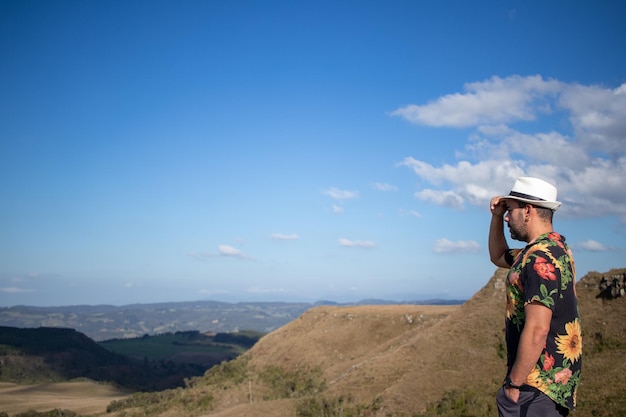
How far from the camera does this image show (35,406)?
63.6m

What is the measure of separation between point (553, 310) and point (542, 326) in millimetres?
226

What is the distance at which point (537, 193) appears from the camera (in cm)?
429

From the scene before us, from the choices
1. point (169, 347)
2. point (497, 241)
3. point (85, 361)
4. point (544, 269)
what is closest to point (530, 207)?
point (544, 269)

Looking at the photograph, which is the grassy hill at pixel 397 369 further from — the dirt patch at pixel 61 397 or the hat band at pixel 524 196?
the hat band at pixel 524 196

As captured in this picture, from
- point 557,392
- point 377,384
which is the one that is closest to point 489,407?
point 377,384

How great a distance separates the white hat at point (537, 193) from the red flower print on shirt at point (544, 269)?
22.4 inches

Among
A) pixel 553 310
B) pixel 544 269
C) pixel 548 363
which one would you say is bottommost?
pixel 548 363

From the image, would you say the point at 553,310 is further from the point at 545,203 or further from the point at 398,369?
the point at 398,369

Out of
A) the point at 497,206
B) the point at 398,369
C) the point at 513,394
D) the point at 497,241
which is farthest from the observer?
the point at 398,369

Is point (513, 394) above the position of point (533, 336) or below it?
below

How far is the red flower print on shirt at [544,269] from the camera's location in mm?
3912

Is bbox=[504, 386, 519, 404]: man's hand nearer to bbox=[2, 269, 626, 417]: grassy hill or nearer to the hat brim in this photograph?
the hat brim

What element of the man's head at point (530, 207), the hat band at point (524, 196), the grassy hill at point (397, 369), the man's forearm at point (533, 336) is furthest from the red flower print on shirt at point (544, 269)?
the grassy hill at point (397, 369)

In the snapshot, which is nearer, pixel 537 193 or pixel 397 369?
pixel 537 193
